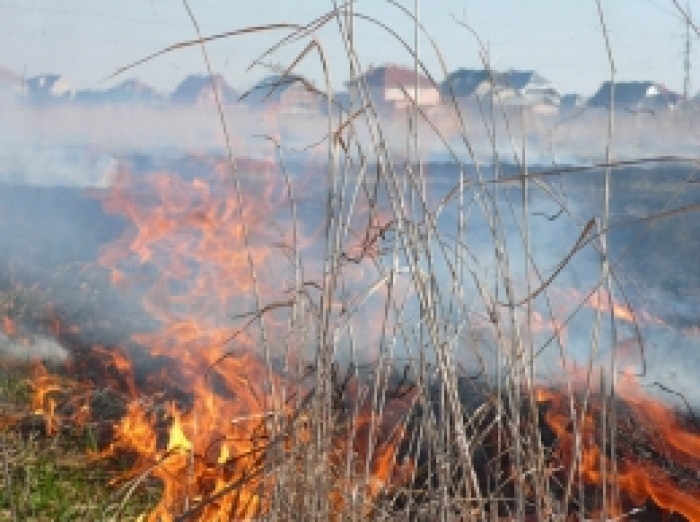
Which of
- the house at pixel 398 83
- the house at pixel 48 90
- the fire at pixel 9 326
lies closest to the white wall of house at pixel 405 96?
the house at pixel 398 83

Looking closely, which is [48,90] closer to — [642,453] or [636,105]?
[636,105]


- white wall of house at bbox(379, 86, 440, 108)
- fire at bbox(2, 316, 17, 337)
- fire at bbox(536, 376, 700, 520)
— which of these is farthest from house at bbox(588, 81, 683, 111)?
fire at bbox(2, 316, 17, 337)

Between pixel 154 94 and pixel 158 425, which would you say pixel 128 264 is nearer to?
pixel 158 425

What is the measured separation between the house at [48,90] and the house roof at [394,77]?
12.6 meters

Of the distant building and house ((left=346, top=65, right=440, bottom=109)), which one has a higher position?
house ((left=346, top=65, right=440, bottom=109))

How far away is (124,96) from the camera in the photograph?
15086mm

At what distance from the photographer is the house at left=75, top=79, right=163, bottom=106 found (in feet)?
44.1

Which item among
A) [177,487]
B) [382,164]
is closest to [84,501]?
[177,487]

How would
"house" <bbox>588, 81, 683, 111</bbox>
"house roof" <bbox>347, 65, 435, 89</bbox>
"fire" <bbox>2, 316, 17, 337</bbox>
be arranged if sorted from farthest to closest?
"fire" <bbox>2, 316, 17, 337</bbox> < "house" <bbox>588, 81, 683, 111</bbox> < "house roof" <bbox>347, 65, 435, 89</bbox>

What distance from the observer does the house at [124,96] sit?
1345 cm

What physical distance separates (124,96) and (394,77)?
44.5 feet

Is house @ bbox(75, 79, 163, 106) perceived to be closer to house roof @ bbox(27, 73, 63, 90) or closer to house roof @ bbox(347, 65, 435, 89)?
house roof @ bbox(27, 73, 63, 90)

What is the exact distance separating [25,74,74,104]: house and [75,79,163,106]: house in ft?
0.74

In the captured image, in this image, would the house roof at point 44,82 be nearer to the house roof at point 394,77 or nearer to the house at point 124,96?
the house at point 124,96
